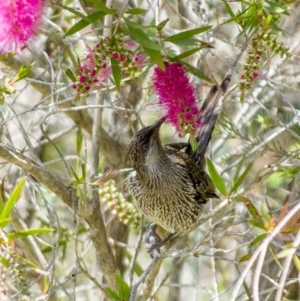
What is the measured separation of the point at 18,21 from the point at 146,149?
6.00 ft

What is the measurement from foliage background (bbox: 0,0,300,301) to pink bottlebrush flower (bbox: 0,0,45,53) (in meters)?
0.09

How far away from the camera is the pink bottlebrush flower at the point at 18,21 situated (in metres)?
1.91

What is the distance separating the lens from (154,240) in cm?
406

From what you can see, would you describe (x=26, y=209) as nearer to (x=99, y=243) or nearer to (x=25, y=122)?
(x=25, y=122)

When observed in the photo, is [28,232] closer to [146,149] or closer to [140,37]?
[140,37]

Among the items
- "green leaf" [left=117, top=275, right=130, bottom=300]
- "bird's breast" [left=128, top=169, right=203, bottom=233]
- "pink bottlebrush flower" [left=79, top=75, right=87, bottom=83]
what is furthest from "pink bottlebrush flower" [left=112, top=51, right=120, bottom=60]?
"bird's breast" [left=128, top=169, right=203, bottom=233]

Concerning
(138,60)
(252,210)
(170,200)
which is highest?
(138,60)

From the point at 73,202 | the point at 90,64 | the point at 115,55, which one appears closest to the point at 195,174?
the point at 73,202

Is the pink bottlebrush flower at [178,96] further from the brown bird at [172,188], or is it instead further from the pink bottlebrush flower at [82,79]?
the brown bird at [172,188]

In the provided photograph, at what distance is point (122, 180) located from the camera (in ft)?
14.7

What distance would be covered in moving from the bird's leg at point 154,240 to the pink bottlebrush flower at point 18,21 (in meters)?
1.92

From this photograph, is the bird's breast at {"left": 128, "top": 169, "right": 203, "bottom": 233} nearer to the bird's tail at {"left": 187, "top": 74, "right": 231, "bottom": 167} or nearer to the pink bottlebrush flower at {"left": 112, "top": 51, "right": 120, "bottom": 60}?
the bird's tail at {"left": 187, "top": 74, "right": 231, "bottom": 167}

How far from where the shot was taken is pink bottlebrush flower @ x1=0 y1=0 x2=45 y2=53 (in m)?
1.91

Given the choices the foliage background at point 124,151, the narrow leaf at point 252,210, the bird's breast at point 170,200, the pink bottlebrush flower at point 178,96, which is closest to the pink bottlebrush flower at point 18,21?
the foliage background at point 124,151
